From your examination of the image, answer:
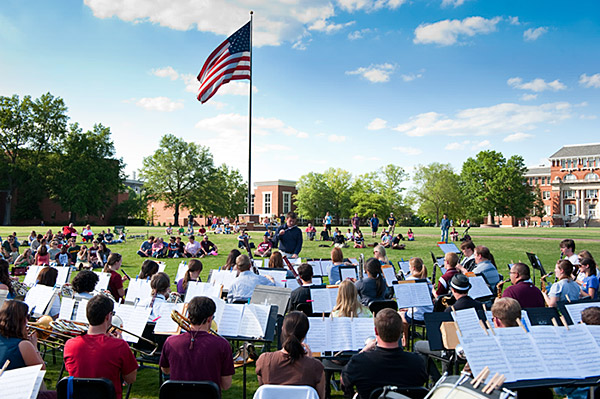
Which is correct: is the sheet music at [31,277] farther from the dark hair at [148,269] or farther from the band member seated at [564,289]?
the band member seated at [564,289]

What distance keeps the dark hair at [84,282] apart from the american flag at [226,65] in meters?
15.9

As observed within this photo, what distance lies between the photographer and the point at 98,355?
373 centimetres

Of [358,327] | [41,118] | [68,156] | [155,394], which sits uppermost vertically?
[41,118]

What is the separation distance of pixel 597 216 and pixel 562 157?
18.3 meters

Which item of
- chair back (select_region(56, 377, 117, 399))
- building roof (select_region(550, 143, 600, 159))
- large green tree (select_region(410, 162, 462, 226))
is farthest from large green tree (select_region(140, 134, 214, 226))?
building roof (select_region(550, 143, 600, 159))

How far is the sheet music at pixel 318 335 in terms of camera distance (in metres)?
4.49

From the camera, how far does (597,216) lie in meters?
85.1

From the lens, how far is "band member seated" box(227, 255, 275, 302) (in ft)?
24.2

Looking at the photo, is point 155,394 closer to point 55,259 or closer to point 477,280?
point 477,280

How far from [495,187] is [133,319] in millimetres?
78359

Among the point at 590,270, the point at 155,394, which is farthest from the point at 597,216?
the point at 155,394

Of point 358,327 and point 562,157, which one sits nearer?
point 358,327

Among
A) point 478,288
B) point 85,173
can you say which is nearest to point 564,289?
point 478,288

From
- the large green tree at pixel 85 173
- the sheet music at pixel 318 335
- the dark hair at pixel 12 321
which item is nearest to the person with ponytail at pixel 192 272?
the sheet music at pixel 318 335
